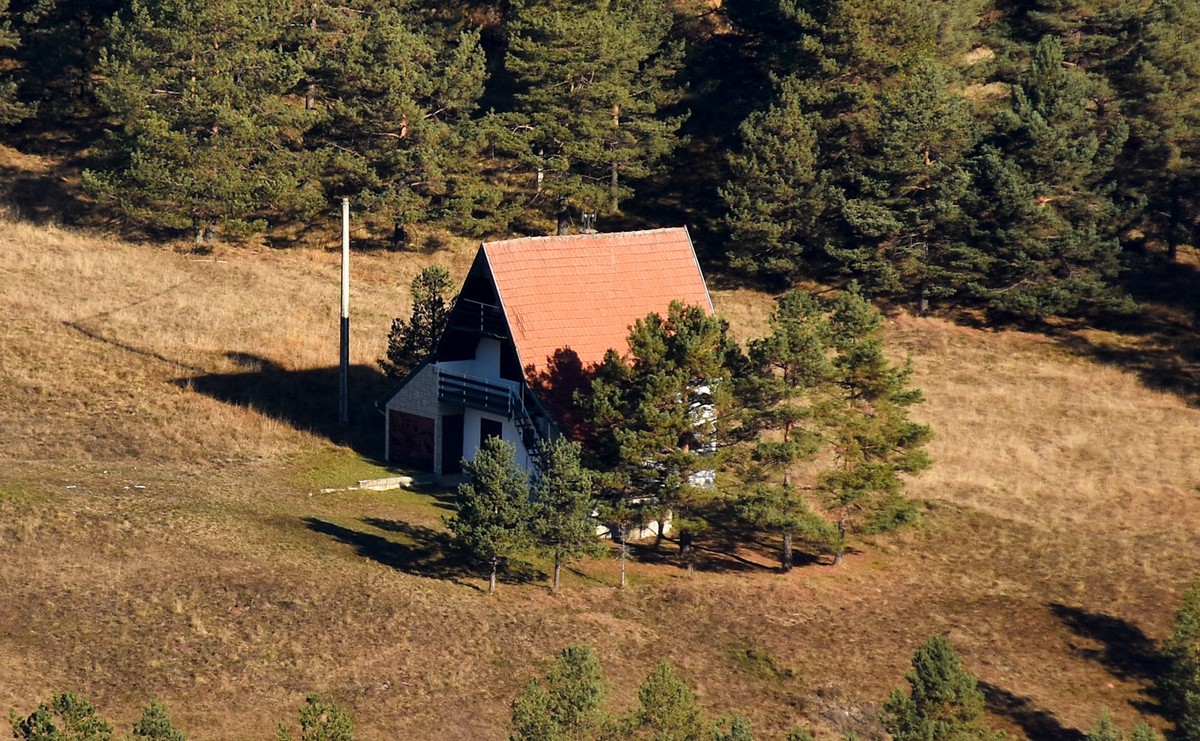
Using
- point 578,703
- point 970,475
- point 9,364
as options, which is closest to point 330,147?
point 9,364

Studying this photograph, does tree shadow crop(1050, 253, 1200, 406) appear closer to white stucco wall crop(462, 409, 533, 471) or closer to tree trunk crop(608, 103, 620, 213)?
tree trunk crop(608, 103, 620, 213)

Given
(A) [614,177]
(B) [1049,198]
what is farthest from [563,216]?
(B) [1049,198]

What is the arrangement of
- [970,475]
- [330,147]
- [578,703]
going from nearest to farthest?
[578,703] → [970,475] → [330,147]

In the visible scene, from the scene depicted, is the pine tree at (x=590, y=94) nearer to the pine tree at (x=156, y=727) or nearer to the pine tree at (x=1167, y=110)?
the pine tree at (x=1167, y=110)

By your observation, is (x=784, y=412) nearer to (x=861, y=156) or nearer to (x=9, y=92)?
(x=861, y=156)

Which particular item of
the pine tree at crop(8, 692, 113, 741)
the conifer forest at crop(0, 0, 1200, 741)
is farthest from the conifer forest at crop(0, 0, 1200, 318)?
the pine tree at crop(8, 692, 113, 741)

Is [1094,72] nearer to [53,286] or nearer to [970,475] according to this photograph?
[970,475]
